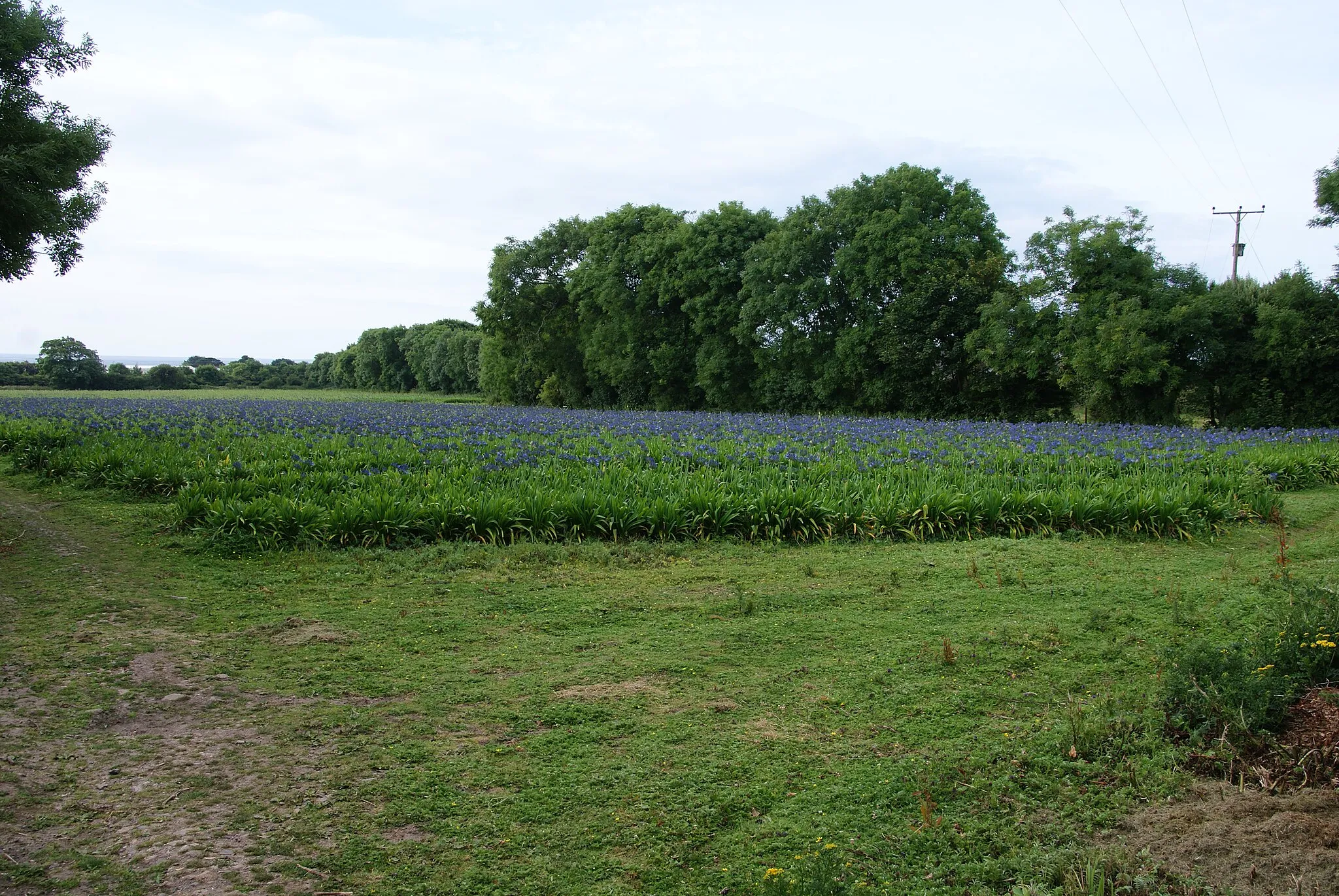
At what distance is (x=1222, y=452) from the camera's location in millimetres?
13234

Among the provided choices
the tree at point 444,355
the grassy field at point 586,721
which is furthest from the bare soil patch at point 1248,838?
the tree at point 444,355

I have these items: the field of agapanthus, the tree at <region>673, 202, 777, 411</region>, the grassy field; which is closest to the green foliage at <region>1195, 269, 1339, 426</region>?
the field of agapanthus

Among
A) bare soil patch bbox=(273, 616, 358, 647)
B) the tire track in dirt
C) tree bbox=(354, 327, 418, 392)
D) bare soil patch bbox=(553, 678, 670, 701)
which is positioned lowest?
the tire track in dirt

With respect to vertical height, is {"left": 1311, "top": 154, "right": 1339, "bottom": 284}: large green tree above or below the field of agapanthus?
above

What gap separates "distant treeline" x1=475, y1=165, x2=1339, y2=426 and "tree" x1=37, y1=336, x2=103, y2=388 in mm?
32386

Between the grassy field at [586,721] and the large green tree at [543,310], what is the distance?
112ft

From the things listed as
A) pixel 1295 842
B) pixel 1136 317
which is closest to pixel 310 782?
pixel 1295 842

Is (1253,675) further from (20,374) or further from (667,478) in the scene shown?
(20,374)

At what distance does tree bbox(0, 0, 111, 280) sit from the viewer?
32.5 ft

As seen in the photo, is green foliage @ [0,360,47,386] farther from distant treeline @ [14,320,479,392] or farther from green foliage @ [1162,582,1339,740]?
green foliage @ [1162,582,1339,740]

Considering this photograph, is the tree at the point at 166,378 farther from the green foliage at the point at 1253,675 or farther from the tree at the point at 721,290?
the green foliage at the point at 1253,675

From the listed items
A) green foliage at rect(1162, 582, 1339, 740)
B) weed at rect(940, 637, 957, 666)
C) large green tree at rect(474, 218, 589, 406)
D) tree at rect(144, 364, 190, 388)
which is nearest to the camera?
green foliage at rect(1162, 582, 1339, 740)

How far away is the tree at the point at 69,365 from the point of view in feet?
177

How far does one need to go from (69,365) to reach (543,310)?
36609mm
